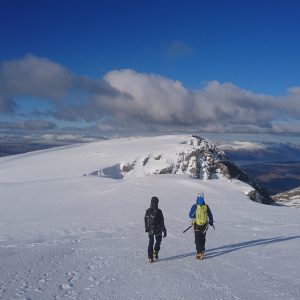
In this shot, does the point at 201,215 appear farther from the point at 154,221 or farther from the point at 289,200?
the point at 289,200

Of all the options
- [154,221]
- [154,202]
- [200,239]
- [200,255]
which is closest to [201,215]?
[200,239]

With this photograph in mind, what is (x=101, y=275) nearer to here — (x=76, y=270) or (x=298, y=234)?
(x=76, y=270)

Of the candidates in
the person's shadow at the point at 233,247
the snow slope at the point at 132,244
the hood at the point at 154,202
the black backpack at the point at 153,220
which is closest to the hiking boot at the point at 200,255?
the snow slope at the point at 132,244

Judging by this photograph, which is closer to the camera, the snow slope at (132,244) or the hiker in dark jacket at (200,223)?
the snow slope at (132,244)

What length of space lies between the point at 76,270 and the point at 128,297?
2.62 metres

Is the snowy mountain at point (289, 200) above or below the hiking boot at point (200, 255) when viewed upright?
below

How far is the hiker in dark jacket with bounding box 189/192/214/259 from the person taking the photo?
13.4m

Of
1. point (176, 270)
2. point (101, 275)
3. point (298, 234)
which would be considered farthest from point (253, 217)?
point (101, 275)

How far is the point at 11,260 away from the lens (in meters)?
12.3

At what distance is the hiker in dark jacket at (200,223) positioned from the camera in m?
13.4

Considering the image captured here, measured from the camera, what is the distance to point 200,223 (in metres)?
13.6

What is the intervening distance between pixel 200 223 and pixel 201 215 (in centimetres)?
27

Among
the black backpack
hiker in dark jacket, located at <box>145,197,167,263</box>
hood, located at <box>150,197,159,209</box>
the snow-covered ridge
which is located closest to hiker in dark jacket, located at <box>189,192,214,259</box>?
hiker in dark jacket, located at <box>145,197,167,263</box>

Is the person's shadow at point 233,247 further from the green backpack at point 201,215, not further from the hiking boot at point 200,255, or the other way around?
the green backpack at point 201,215
